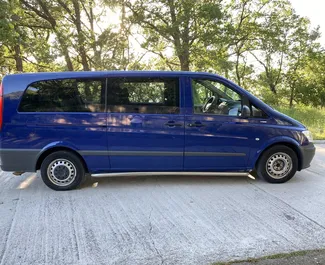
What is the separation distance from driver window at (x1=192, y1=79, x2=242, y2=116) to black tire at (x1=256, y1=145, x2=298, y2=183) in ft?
2.80

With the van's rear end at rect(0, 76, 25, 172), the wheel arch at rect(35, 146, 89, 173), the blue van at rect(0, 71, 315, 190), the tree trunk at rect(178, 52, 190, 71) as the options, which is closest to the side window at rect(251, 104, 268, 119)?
the blue van at rect(0, 71, 315, 190)

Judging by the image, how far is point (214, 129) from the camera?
4.55 metres

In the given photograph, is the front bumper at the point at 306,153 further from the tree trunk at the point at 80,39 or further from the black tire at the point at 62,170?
the tree trunk at the point at 80,39

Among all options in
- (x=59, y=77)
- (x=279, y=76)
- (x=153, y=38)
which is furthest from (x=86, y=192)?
(x=279, y=76)

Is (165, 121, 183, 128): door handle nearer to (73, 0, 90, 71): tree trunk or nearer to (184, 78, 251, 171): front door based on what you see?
(184, 78, 251, 171): front door

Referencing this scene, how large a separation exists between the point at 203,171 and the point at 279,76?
→ 115ft

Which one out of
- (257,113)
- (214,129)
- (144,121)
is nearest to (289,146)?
(257,113)

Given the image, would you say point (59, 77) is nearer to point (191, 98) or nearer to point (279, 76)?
point (191, 98)

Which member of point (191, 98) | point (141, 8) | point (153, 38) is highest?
point (141, 8)

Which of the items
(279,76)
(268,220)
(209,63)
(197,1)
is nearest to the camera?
(268,220)

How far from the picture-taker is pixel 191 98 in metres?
4.53

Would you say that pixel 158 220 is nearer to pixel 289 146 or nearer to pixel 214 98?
pixel 214 98

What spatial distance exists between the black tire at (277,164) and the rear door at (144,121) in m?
1.36

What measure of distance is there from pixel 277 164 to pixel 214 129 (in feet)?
3.98
